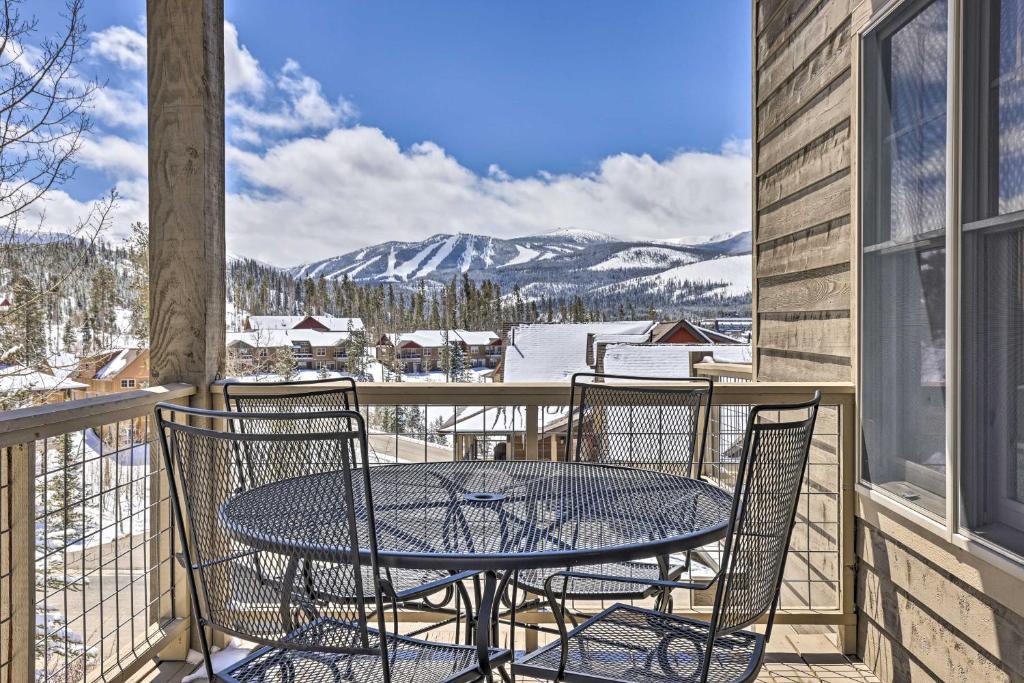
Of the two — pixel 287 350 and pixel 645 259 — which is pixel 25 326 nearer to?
pixel 287 350

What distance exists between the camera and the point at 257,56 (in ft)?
26.6

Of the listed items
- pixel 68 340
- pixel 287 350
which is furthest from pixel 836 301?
pixel 68 340

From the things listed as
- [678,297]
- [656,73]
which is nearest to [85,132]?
[678,297]

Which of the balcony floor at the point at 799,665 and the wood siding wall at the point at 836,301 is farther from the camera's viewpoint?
the balcony floor at the point at 799,665

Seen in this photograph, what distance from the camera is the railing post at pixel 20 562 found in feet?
6.00

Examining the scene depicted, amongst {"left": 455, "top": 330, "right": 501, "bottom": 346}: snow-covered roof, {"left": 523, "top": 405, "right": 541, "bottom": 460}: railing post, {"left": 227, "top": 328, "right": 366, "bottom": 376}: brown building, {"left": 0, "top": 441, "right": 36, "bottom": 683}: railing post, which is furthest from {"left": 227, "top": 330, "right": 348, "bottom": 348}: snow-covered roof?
{"left": 0, "top": 441, "right": 36, "bottom": 683}: railing post

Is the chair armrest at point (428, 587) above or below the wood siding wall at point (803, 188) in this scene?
below

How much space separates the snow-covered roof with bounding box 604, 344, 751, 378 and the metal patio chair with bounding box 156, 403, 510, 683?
246cm

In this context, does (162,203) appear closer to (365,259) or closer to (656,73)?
(365,259)

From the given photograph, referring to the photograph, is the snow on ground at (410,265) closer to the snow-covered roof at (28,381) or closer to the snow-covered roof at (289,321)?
the snow-covered roof at (289,321)

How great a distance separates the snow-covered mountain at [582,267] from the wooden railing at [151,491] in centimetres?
133

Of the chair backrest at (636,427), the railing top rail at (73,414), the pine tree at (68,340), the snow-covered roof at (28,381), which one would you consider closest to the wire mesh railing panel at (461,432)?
the chair backrest at (636,427)

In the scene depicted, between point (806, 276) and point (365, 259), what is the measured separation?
2.99 m

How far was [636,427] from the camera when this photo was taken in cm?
262
